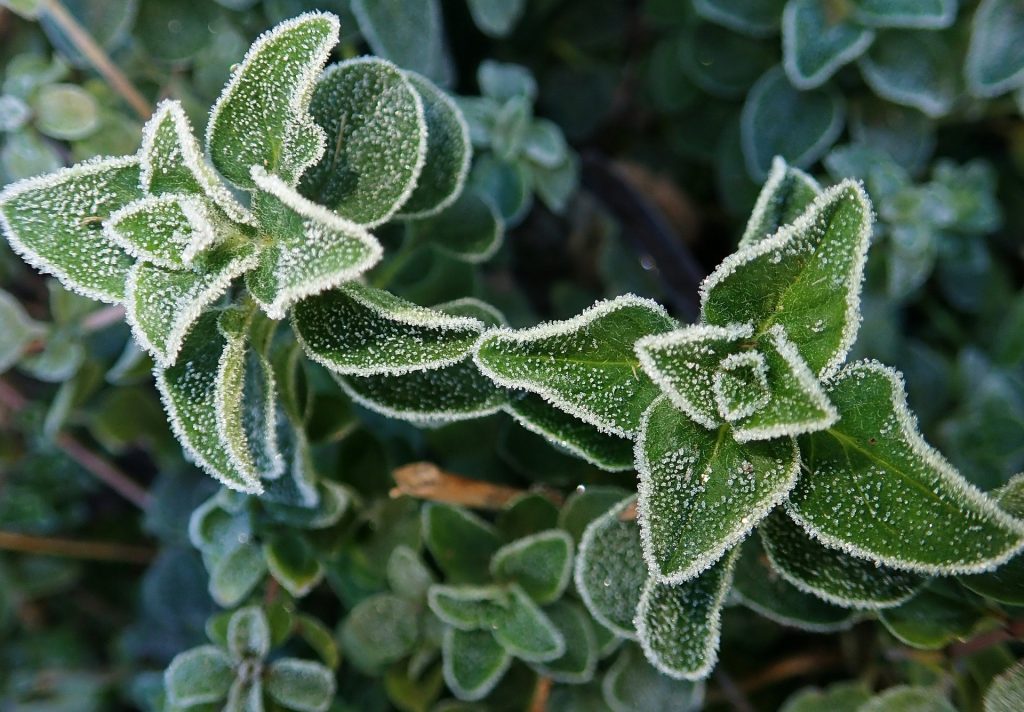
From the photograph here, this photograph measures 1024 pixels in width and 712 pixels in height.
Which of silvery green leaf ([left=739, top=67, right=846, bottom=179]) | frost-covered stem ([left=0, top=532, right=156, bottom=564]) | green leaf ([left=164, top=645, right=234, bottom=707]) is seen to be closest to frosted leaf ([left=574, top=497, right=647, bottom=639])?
green leaf ([left=164, top=645, right=234, bottom=707])

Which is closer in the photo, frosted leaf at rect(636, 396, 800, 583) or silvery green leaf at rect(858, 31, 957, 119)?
frosted leaf at rect(636, 396, 800, 583)

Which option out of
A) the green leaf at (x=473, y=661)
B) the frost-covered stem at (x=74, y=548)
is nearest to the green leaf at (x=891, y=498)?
the green leaf at (x=473, y=661)

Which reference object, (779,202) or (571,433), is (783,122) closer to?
(779,202)

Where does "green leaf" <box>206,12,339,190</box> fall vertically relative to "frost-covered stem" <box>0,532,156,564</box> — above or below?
above

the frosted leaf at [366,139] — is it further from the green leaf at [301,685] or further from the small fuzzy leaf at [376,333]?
the green leaf at [301,685]

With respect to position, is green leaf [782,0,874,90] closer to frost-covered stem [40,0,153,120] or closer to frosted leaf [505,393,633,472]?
frosted leaf [505,393,633,472]

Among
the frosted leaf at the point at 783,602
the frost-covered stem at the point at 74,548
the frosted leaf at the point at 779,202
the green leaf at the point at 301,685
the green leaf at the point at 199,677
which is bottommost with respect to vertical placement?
the frost-covered stem at the point at 74,548
